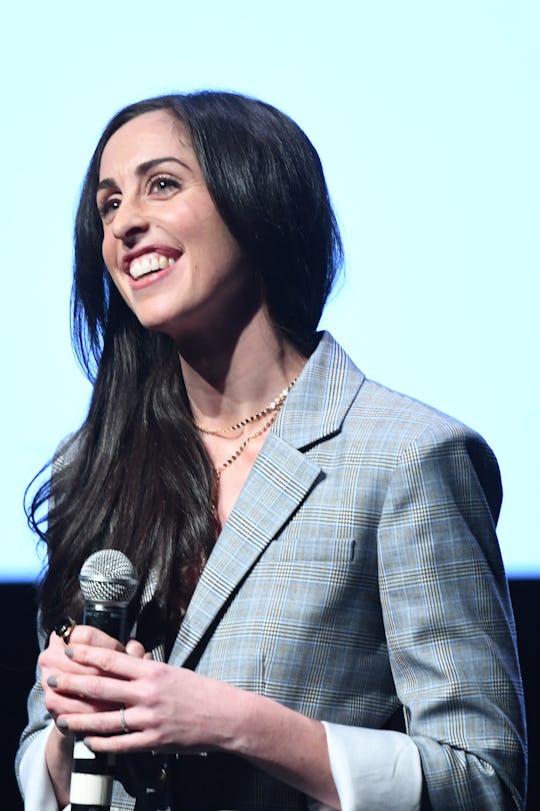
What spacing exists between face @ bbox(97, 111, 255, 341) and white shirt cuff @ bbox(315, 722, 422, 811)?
678mm

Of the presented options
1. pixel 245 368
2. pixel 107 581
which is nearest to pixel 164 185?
pixel 245 368

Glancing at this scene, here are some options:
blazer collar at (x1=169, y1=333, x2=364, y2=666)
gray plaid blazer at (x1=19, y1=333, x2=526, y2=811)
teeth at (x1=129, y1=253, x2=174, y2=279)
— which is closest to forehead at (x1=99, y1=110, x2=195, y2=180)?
teeth at (x1=129, y1=253, x2=174, y2=279)

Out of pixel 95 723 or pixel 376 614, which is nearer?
pixel 95 723

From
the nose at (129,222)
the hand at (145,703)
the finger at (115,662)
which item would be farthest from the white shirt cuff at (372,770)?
the nose at (129,222)

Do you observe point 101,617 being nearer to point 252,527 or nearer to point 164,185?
point 252,527

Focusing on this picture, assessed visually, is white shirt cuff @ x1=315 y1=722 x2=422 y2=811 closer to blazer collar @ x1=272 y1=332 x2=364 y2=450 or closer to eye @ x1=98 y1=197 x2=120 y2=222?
blazer collar @ x1=272 y1=332 x2=364 y2=450

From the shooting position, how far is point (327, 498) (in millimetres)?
1871

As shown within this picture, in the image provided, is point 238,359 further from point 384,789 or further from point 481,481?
point 384,789

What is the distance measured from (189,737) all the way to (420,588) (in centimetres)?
39

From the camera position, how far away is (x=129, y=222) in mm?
2039

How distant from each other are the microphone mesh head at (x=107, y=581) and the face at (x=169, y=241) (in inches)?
18.3

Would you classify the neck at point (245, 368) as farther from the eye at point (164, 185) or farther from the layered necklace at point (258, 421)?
the eye at point (164, 185)

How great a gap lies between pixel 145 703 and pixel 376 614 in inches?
15.7

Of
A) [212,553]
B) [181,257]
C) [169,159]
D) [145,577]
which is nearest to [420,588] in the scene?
[212,553]
